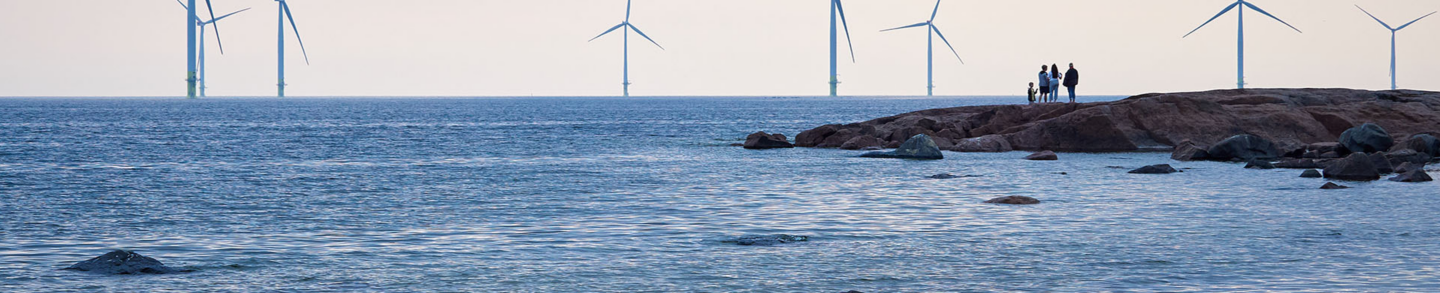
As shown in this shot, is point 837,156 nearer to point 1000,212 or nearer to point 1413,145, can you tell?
point 1413,145

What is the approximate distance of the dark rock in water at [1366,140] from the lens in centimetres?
4572

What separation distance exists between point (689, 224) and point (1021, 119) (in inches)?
1509

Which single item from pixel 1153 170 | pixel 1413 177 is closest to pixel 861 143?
pixel 1153 170

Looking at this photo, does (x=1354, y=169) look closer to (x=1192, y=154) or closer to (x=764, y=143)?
(x=1192, y=154)

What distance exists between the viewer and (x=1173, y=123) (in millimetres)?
55000

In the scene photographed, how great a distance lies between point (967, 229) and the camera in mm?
22750

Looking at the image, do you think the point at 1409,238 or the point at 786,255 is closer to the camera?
the point at 786,255

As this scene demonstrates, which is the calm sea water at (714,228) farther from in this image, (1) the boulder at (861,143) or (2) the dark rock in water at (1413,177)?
(1) the boulder at (861,143)

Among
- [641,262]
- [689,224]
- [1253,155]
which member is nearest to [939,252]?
[641,262]

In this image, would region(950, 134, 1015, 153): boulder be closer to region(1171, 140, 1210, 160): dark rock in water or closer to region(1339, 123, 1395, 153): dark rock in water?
region(1171, 140, 1210, 160): dark rock in water

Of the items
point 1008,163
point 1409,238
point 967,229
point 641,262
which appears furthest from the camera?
point 1008,163

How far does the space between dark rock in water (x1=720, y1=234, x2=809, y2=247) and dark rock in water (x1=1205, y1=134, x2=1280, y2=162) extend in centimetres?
2767

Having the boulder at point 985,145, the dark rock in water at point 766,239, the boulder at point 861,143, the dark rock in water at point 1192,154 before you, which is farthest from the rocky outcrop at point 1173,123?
the dark rock in water at point 766,239

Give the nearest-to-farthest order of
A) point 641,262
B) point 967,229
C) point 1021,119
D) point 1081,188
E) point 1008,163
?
point 641,262 → point 967,229 → point 1081,188 → point 1008,163 → point 1021,119
